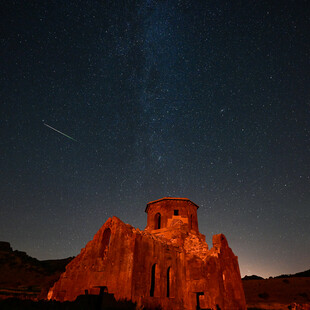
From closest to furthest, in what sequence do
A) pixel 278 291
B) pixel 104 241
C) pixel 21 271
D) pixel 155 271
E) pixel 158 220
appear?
pixel 155 271 < pixel 104 241 < pixel 158 220 < pixel 278 291 < pixel 21 271

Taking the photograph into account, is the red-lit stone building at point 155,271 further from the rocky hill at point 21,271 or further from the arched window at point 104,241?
the rocky hill at point 21,271

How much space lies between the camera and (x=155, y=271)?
12.9 metres

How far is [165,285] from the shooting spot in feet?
42.3

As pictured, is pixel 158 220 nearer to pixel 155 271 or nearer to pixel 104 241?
pixel 104 241

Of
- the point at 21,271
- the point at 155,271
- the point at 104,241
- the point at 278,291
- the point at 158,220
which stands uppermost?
the point at 158,220

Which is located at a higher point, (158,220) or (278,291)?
(158,220)

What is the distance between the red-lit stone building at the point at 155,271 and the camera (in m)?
11.6

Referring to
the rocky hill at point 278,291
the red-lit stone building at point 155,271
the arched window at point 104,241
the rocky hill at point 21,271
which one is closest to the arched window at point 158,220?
the red-lit stone building at point 155,271

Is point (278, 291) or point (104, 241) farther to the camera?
point (278, 291)

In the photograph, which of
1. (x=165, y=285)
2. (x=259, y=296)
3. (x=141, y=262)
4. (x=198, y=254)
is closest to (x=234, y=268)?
(x=198, y=254)

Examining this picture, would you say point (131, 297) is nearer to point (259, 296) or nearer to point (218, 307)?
point (218, 307)

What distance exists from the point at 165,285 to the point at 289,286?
39.6 meters

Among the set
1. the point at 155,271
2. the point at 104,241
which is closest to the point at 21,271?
the point at 104,241

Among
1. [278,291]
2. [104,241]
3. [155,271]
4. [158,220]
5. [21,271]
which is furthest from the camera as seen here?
[21,271]
